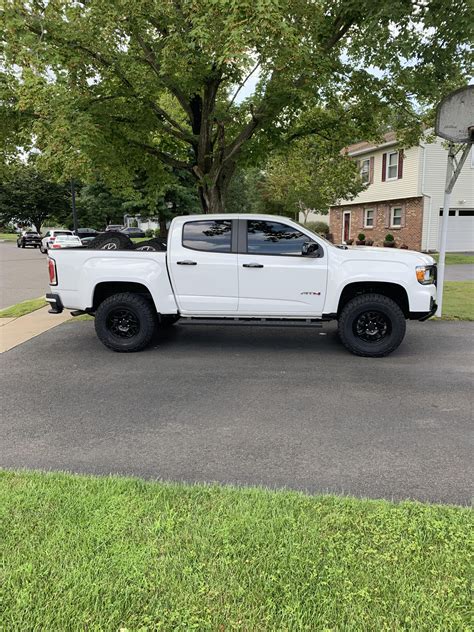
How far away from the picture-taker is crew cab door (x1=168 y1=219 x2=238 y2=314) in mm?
6758

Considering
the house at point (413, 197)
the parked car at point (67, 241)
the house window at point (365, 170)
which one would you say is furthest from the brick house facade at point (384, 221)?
the parked car at point (67, 241)

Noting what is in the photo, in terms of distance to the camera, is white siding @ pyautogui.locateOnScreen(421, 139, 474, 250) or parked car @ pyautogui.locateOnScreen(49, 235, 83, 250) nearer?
white siding @ pyautogui.locateOnScreen(421, 139, 474, 250)

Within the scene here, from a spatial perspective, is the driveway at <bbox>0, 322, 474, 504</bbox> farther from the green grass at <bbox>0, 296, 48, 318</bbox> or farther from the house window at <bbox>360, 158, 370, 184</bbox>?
the house window at <bbox>360, 158, 370, 184</bbox>

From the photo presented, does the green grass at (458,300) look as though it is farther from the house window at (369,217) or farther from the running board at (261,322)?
the house window at (369,217)

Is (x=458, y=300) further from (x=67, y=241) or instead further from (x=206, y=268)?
(x=67, y=241)

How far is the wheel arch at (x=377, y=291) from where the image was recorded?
265 inches

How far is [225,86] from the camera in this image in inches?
443

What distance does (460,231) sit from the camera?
1045 inches

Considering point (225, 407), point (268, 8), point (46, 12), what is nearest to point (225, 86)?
point (46, 12)

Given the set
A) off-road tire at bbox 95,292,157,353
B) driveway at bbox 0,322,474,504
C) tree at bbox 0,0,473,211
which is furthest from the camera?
off-road tire at bbox 95,292,157,353

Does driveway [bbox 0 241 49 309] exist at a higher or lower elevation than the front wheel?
lower

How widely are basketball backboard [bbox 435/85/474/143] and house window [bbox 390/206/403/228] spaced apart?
1908 centimetres

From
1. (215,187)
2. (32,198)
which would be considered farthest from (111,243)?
(32,198)

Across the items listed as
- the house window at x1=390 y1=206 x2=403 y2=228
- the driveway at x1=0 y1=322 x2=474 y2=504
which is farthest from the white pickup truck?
the house window at x1=390 y1=206 x2=403 y2=228
